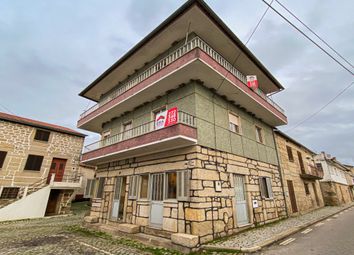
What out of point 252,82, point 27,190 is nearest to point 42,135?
point 27,190

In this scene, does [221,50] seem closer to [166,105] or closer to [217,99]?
[217,99]

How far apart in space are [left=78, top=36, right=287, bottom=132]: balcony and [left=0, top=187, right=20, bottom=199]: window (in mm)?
10815

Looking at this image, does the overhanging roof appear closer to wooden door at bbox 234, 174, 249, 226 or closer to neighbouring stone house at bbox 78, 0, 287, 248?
neighbouring stone house at bbox 78, 0, 287, 248

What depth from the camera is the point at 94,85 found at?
14.5 m

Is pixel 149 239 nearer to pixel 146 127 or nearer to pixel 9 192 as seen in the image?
pixel 146 127

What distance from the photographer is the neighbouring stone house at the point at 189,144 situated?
24.1 ft

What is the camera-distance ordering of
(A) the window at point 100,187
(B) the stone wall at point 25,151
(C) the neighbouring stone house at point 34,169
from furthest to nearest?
(B) the stone wall at point 25,151 → (C) the neighbouring stone house at point 34,169 → (A) the window at point 100,187

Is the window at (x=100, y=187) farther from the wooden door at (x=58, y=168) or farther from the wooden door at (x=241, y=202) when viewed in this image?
the wooden door at (x=58, y=168)

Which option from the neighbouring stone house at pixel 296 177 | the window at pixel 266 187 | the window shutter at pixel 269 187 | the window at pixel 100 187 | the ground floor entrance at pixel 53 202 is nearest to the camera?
the window at pixel 266 187

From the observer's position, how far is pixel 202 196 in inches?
274

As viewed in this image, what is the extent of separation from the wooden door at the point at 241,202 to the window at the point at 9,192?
19.3 metres

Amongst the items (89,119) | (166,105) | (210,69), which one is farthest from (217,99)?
(89,119)

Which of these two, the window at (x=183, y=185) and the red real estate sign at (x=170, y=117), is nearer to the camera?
the window at (x=183, y=185)

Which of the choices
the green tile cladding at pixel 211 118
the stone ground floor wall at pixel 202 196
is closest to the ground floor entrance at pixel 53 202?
the stone ground floor wall at pixel 202 196
